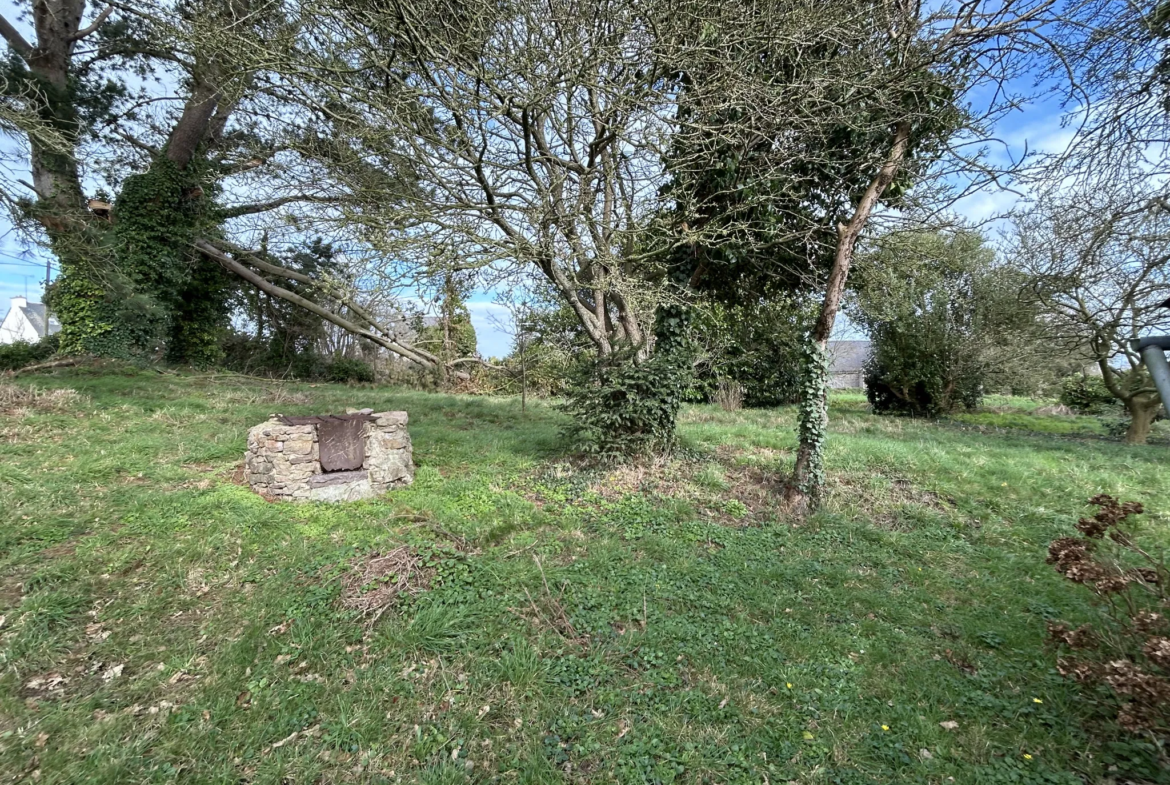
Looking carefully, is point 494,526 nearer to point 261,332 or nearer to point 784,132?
point 784,132

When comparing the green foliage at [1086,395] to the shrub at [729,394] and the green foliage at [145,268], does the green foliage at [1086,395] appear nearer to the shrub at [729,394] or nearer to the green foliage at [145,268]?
the shrub at [729,394]

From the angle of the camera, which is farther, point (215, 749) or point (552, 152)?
point (552, 152)

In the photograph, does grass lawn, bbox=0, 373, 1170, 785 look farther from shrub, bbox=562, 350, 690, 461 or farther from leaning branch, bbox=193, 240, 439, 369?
leaning branch, bbox=193, 240, 439, 369

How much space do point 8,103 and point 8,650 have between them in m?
7.47

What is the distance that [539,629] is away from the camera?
10.6ft

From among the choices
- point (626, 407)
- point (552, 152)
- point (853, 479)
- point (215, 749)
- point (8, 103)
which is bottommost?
point (215, 749)

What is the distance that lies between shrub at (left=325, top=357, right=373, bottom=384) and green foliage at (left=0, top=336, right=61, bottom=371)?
6.55 metres

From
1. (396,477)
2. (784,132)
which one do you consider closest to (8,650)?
(396,477)

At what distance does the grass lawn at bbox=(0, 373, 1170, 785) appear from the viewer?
92.0 inches

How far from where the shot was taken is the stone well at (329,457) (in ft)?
16.7

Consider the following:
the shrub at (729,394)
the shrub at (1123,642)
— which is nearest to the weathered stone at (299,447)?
the shrub at (1123,642)

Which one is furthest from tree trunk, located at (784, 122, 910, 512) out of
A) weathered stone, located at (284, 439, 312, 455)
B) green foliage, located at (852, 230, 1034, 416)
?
green foliage, located at (852, 230, 1034, 416)

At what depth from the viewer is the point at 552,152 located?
5867 mm

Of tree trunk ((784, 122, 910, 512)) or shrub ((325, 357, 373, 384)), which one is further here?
shrub ((325, 357, 373, 384))
